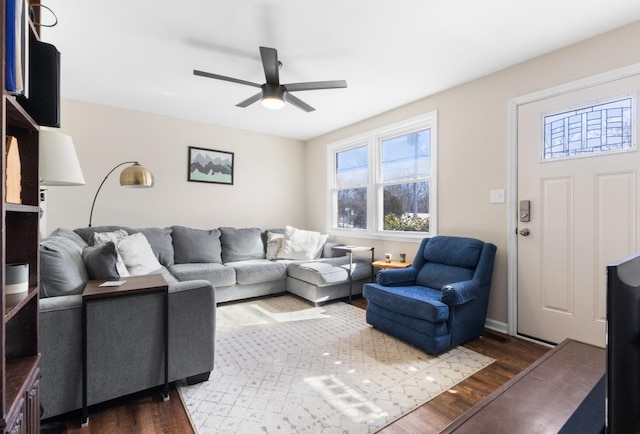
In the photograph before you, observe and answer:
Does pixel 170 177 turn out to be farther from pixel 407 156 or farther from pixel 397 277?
pixel 397 277

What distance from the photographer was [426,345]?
2.48 m

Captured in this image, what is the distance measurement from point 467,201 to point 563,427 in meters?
2.73

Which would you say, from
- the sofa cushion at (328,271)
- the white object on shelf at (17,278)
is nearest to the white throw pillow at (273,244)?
the sofa cushion at (328,271)

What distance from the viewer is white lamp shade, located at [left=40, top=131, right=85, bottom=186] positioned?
6.09ft

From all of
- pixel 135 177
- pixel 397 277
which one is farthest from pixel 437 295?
pixel 135 177

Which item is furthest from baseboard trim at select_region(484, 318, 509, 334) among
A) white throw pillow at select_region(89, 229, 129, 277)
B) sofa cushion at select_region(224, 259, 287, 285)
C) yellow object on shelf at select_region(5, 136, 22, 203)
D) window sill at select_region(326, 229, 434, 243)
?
white throw pillow at select_region(89, 229, 129, 277)

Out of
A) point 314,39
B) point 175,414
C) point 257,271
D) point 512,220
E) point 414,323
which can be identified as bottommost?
point 175,414

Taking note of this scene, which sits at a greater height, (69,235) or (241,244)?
(69,235)

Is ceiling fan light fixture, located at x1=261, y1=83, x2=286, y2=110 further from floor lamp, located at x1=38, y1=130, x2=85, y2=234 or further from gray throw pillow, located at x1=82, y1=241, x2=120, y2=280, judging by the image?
gray throw pillow, located at x1=82, y1=241, x2=120, y2=280

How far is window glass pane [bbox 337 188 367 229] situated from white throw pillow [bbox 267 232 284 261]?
3.45ft

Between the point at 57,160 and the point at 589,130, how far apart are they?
3.86m

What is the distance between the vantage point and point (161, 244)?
3920mm

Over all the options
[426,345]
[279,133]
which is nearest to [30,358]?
[426,345]

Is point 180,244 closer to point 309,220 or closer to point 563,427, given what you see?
point 309,220
